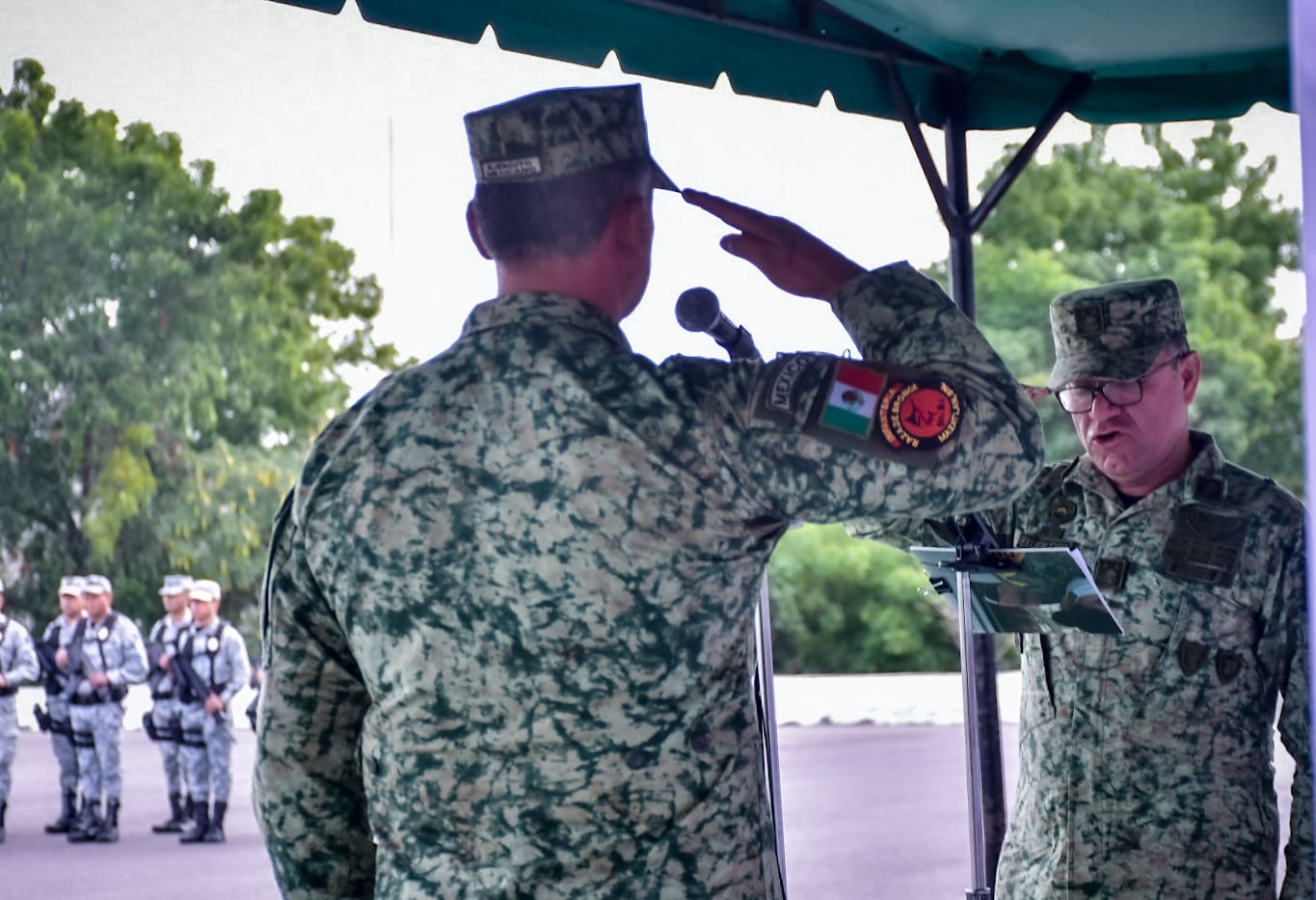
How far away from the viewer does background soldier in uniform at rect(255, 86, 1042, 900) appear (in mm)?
1465

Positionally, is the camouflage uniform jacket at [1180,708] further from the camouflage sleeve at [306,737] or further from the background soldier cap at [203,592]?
the background soldier cap at [203,592]

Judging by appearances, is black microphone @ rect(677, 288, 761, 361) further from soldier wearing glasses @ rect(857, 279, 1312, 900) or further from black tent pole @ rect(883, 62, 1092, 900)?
black tent pole @ rect(883, 62, 1092, 900)

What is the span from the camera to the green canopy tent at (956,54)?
338 cm

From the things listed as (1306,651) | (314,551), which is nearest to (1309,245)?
(314,551)

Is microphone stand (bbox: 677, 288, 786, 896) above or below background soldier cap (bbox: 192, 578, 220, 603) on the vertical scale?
above

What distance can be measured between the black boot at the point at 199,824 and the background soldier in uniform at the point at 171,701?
0.41 metres

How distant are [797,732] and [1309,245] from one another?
665 inches

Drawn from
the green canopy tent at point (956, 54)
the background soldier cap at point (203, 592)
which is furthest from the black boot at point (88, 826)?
the green canopy tent at point (956, 54)

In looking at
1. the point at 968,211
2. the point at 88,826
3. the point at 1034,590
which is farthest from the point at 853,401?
the point at 88,826

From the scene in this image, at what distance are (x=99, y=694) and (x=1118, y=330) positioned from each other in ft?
33.0

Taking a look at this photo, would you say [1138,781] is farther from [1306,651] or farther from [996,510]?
[996,510]

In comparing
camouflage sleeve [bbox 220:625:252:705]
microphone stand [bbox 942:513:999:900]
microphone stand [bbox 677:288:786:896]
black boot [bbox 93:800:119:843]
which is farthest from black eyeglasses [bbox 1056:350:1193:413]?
black boot [bbox 93:800:119:843]

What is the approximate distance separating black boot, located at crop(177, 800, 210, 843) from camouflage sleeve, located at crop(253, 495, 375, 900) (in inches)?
381

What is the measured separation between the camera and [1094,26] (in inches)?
144
